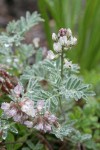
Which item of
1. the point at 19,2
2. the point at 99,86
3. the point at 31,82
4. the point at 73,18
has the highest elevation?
the point at 19,2

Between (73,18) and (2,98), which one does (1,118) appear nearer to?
(2,98)

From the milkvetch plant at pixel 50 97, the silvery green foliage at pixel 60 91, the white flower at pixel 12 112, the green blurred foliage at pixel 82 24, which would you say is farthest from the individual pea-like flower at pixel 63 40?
the green blurred foliage at pixel 82 24

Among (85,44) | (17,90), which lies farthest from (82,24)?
(17,90)

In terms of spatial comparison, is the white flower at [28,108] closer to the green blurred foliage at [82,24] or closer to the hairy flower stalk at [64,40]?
the hairy flower stalk at [64,40]

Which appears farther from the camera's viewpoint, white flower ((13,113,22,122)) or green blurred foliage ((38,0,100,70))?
green blurred foliage ((38,0,100,70))

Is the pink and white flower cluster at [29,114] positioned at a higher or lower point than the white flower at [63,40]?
lower

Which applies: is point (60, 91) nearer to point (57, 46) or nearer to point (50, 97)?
point (50, 97)

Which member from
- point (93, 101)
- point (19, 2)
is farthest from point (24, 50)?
point (19, 2)

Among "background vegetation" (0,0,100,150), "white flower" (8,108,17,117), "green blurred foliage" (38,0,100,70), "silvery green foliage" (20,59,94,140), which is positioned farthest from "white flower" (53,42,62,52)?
"green blurred foliage" (38,0,100,70)

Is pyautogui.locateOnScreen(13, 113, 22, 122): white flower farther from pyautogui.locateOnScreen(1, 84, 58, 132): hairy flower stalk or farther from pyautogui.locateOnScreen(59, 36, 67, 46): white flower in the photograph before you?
pyautogui.locateOnScreen(59, 36, 67, 46): white flower
